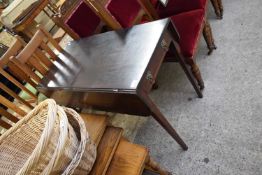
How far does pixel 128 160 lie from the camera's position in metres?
1.28

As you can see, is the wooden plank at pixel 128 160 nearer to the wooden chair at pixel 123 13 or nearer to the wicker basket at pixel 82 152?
the wicker basket at pixel 82 152

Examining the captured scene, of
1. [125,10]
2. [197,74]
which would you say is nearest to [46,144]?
[197,74]

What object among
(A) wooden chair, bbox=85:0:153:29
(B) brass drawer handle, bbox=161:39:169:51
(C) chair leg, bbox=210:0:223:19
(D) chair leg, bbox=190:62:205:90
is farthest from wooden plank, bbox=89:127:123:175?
(C) chair leg, bbox=210:0:223:19

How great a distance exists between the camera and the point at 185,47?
158 cm

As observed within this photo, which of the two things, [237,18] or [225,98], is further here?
[237,18]

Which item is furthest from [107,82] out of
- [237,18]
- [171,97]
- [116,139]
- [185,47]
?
[237,18]

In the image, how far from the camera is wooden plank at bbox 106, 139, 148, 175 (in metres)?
1.24

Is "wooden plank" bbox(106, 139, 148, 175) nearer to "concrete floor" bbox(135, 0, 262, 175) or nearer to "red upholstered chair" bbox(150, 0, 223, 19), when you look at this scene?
"concrete floor" bbox(135, 0, 262, 175)

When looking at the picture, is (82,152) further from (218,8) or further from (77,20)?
(218,8)

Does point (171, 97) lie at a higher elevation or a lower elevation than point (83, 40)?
lower

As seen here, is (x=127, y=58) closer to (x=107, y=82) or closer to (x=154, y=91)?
(x=107, y=82)

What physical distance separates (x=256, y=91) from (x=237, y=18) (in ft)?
2.74

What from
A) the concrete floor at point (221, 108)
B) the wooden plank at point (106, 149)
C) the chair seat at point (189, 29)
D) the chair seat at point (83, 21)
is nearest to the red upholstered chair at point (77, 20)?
the chair seat at point (83, 21)

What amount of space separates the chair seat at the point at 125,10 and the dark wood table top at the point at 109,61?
0.77 feet
